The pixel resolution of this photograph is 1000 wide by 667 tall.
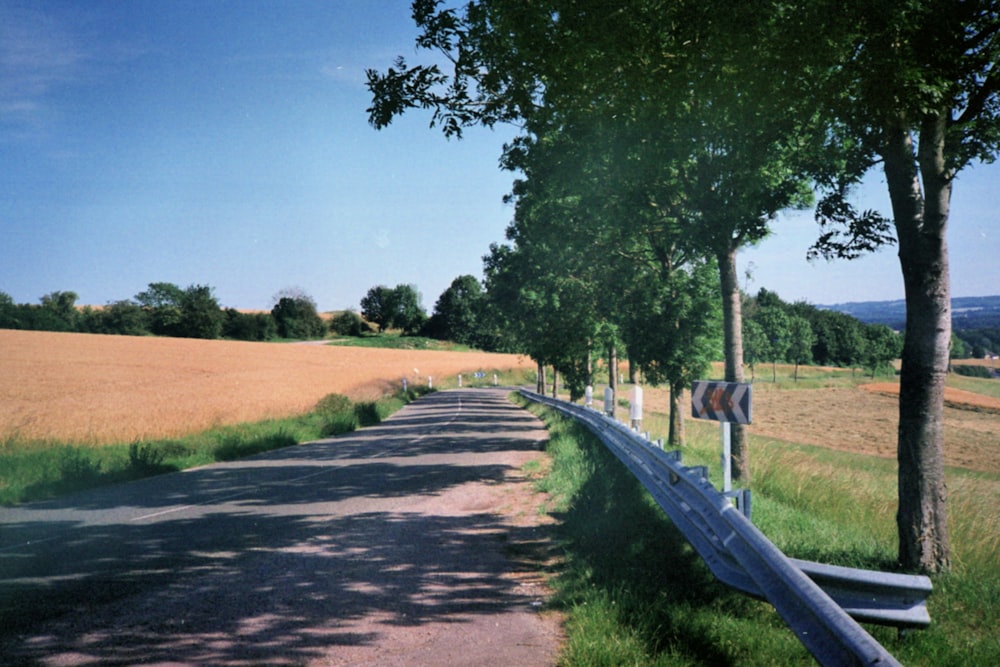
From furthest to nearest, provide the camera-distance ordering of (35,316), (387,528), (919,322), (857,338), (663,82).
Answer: (857,338)
(35,316)
(387,528)
(663,82)
(919,322)

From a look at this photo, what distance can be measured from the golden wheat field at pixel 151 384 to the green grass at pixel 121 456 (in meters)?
0.98

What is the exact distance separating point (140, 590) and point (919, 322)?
7.18 meters

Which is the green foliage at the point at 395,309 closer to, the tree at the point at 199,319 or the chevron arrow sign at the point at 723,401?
the tree at the point at 199,319

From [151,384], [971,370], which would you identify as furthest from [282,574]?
[971,370]

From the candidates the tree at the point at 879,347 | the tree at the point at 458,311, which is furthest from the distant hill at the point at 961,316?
the tree at the point at 458,311

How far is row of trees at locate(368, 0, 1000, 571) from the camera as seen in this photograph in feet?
17.7

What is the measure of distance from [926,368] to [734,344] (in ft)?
18.7

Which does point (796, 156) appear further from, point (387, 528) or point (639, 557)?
point (387, 528)

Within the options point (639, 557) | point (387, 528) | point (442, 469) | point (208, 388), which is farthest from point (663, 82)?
point (208, 388)

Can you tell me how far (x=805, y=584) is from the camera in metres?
3.39

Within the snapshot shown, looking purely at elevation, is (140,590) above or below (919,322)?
below

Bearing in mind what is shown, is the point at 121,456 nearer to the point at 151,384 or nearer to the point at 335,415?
the point at 335,415

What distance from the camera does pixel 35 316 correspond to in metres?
73.6

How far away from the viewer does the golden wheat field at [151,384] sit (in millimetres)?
18938
